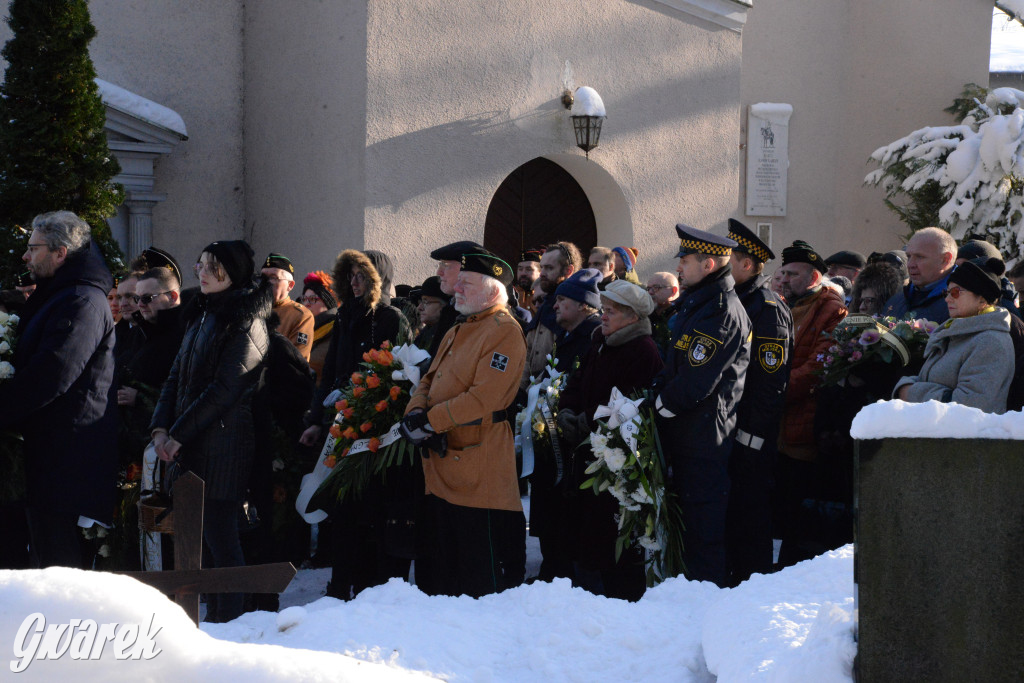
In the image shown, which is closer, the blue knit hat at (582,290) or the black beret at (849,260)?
the blue knit hat at (582,290)

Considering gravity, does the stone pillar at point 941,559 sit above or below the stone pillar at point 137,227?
below

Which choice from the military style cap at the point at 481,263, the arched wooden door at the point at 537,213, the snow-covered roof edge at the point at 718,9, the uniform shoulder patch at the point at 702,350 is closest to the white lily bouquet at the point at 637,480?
the uniform shoulder patch at the point at 702,350

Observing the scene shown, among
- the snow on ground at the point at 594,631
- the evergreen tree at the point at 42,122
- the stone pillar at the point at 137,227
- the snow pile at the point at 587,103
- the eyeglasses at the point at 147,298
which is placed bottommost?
the snow on ground at the point at 594,631

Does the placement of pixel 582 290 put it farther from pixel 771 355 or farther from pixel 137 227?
pixel 137 227

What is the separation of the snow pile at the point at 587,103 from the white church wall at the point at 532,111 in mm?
164

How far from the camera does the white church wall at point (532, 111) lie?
977 cm

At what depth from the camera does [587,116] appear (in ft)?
35.3

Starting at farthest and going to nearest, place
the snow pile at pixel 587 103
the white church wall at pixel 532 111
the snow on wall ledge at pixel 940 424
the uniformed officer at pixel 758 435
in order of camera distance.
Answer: the snow pile at pixel 587 103 → the white church wall at pixel 532 111 → the uniformed officer at pixel 758 435 → the snow on wall ledge at pixel 940 424

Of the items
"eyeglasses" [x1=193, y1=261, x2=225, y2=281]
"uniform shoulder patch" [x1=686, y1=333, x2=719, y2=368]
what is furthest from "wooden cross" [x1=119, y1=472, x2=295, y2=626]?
"uniform shoulder patch" [x1=686, y1=333, x2=719, y2=368]

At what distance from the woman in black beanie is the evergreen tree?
3.58 meters

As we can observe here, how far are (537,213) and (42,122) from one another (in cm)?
519

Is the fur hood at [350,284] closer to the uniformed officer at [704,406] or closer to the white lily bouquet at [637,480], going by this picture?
the white lily bouquet at [637,480]

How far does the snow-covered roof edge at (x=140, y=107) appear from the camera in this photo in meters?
9.91

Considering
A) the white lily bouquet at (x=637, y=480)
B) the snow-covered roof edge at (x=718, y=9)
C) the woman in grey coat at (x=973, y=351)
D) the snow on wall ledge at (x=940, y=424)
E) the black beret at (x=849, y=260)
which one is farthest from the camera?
the snow-covered roof edge at (x=718, y=9)
